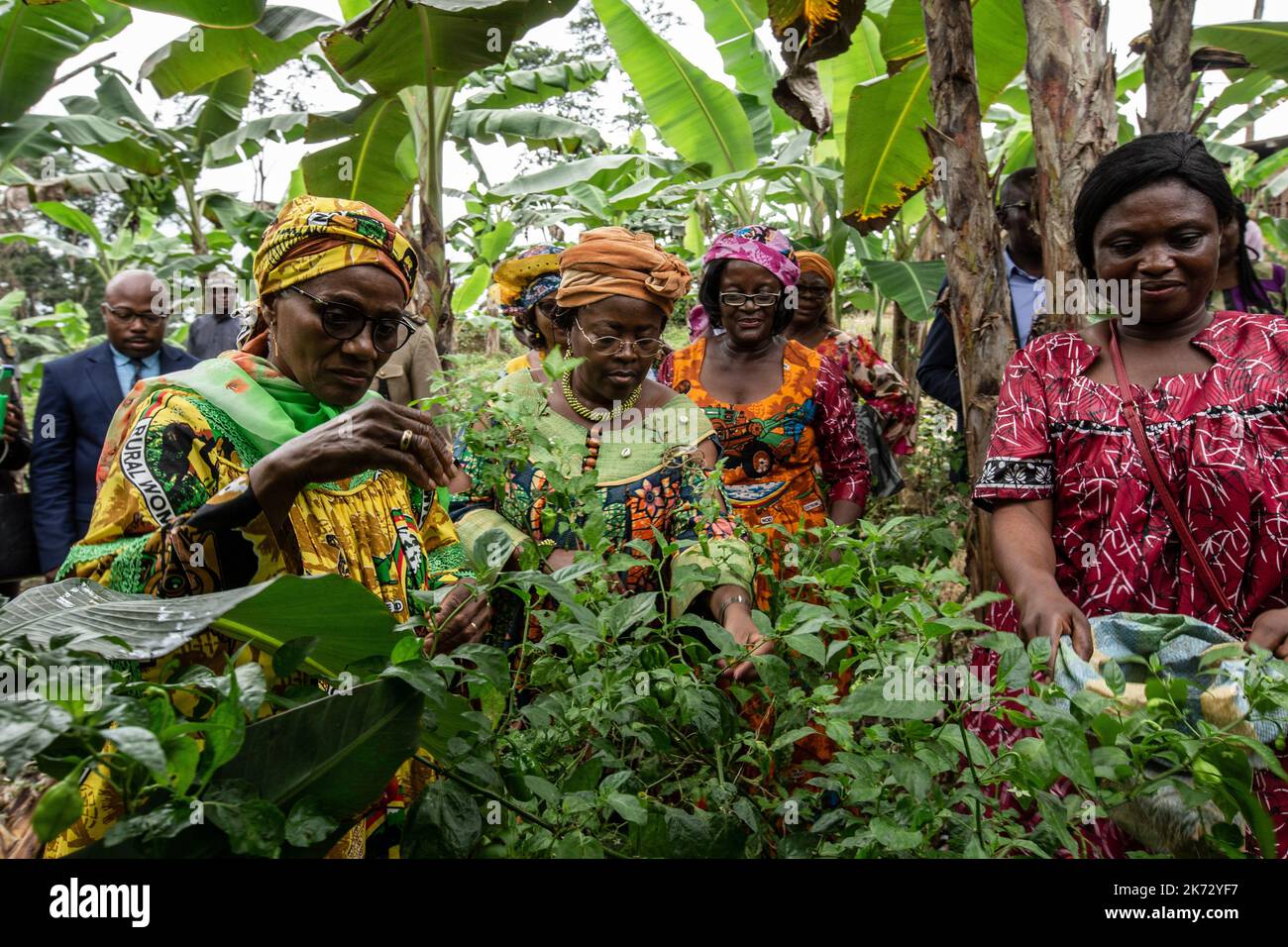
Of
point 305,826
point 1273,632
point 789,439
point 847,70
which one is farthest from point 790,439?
point 847,70

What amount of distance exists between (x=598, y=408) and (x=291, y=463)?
1244 millimetres

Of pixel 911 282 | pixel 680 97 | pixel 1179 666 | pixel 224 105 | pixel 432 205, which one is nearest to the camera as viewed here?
pixel 1179 666

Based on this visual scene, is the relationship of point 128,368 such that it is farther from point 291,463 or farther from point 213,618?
point 213,618

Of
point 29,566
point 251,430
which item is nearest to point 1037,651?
point 251,430

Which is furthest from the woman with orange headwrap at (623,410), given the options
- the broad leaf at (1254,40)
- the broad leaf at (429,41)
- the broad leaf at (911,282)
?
the broad leaf at (1254,40)

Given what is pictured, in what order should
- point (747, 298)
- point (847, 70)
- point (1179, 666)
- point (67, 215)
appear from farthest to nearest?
point (67, 215) → point (847, 70) → point (747, 298) → point (1179, 666)

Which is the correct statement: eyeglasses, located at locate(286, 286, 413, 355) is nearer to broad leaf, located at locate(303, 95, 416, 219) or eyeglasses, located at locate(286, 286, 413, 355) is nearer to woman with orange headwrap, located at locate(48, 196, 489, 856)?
woman with orange headwrap, located at locate(48, 196, 489, 856)

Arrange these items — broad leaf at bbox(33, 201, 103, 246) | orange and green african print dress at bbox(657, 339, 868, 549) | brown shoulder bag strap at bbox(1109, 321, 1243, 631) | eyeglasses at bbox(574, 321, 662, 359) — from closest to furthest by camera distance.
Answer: brown shoulder bag strap at bbox(1109, 321, 1243, 631) → eyeglasses at bbox(574, 321, 662, 359) → orange and green african print dress at bbox(657, 339, 868, 549) → broad leaf at bbox(33, 201, 103, 246)

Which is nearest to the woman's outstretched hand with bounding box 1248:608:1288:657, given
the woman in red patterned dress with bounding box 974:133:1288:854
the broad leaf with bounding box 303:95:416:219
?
the woman in red patterned dress with bounding box 974:133:1288:854

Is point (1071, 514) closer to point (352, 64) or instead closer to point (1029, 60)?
point (1029, 60)

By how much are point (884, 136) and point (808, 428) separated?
1676 mm

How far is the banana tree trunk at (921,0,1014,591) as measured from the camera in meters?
2.87

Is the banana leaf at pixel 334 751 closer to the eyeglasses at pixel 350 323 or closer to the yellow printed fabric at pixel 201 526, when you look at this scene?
the yellow printed fabric at pixel 201 526

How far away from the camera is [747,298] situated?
362cm
